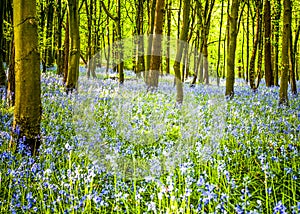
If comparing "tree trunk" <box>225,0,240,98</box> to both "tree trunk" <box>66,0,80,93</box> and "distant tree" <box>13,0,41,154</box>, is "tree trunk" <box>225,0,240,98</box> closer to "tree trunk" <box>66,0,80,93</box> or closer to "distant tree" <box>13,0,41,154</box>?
"tree trunk" <box>66,0,80,93</box>

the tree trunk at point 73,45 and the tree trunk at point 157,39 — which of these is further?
the tree trunk at point 157,39

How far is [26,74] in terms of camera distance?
17.2 ft

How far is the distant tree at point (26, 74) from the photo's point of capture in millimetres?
5168

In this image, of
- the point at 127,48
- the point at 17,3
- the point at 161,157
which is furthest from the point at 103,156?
the point at 127,48

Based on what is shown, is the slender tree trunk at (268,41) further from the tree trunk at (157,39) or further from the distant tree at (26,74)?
the distant tree at (26,74)

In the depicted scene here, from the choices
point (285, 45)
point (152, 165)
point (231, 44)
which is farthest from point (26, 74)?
point (231, 44)

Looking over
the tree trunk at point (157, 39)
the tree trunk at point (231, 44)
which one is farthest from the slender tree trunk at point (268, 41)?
the tree trunk at point (157, 39)

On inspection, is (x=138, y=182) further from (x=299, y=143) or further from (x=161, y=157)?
(x=299, y=143)

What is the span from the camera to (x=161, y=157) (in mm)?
4934

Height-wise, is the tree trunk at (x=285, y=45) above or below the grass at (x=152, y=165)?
above

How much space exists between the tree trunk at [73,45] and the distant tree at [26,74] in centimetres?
620

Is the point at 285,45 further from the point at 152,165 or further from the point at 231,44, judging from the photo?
the point at 152,165

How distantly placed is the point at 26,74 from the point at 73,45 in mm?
6646

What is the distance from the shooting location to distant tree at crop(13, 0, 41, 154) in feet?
17.0
